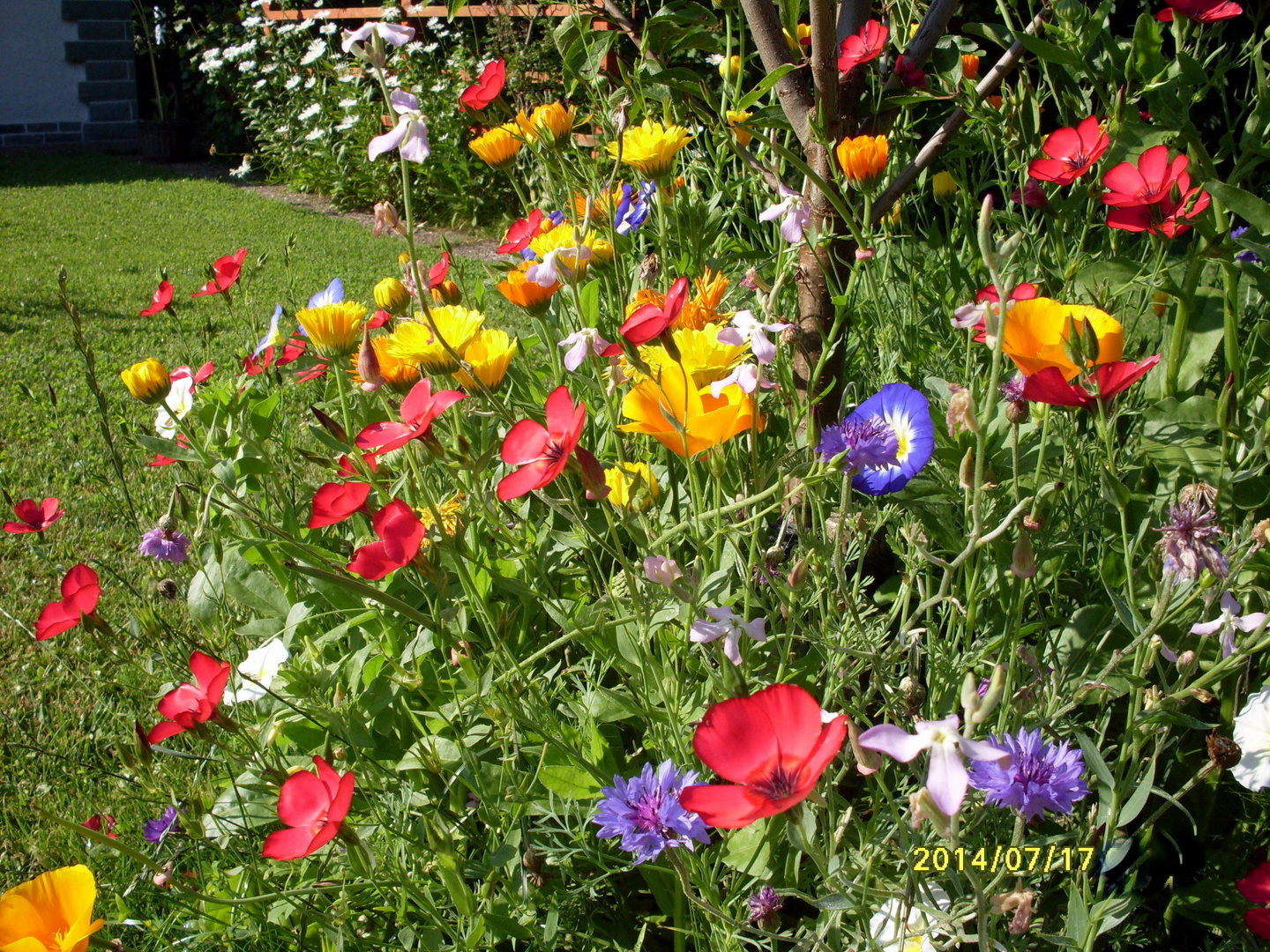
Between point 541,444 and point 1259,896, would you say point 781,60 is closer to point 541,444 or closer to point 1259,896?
point 541,444

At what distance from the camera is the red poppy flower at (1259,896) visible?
0.80 metres

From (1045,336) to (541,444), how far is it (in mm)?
469

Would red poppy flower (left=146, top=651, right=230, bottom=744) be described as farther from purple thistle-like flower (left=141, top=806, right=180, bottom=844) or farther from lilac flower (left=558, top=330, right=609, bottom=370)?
lilac flower (left=558, top=330, right=609, bottom=370)

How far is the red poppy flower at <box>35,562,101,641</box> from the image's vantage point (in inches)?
38.9

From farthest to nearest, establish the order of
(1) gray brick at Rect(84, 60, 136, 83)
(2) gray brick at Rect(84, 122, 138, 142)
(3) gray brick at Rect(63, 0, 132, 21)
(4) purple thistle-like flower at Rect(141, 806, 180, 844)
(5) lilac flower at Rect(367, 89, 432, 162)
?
(2) gray brick at Rect(84, 122, 138, 142) < (1) gray brick at Rect(84, 60, 136, 83) < (3) gray brick at Rect(63, 0, 132, 21) < (4) purple thistle-like flower at Rect(141, 806, 180, 844) < (5) lilac flower at Rect(367, 89, 432, 162)

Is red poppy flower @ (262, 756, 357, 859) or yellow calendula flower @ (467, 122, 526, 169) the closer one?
red poppy flower @ (262, 756, 357, 859)

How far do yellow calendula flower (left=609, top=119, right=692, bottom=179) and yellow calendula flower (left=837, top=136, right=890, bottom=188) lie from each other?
0.25 m

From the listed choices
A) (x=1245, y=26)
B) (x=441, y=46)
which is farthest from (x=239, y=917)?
(x=441, y=46)

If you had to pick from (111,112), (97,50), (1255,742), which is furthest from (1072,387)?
(97,50)

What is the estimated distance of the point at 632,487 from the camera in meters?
0.90

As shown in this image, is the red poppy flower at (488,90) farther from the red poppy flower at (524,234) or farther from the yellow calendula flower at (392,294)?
the yellow calendula flower at (392,294)

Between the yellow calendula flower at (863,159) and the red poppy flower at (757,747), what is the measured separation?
2.76 ft

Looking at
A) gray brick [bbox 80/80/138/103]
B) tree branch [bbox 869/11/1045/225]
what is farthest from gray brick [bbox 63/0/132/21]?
tree branch [bbox 869/11/1045/225]

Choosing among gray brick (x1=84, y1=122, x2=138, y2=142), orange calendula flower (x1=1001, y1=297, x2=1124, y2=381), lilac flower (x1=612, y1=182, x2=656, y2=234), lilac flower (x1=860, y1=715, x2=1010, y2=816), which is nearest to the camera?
lilac flower (x1=860, y1=715, x2=1010, y2=816)
